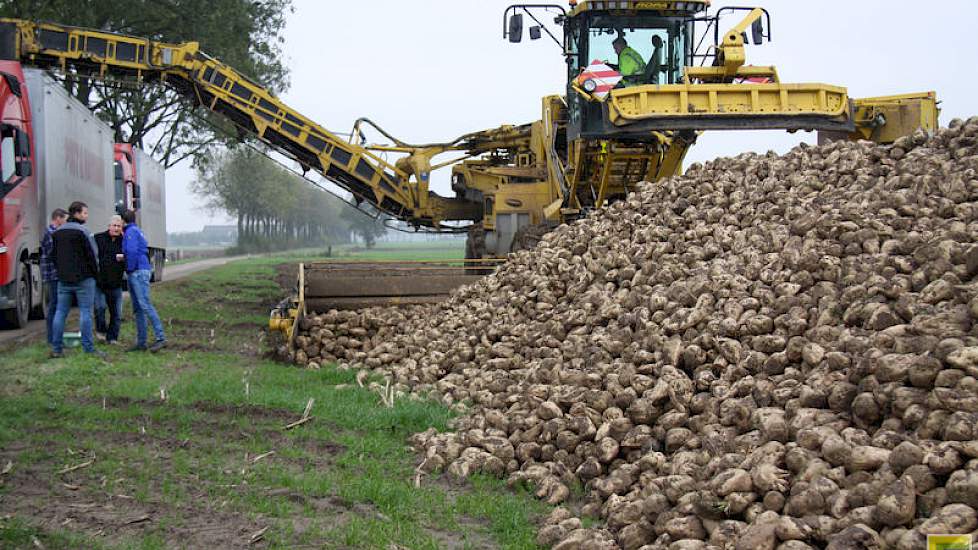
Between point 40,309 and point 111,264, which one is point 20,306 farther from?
point 111,264

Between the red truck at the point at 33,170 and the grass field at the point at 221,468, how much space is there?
3.80m

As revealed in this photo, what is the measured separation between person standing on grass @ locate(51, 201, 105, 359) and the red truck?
266cm

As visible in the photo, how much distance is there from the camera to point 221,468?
634 cm

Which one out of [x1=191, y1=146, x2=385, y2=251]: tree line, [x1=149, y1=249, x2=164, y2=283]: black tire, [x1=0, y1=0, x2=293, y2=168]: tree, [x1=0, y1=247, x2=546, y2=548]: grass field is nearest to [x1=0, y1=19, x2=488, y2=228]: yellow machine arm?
[x1=0, y1=0, x2=293, y2=168]: tree

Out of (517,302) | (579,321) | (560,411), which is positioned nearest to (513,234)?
(517,302)

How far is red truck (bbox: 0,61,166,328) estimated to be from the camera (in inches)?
515

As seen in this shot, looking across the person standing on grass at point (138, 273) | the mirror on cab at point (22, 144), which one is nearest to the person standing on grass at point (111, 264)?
the person standing on grass at point (138, 273)

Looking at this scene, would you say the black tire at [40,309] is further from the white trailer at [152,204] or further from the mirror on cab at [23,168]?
the white trailer at [152,204]

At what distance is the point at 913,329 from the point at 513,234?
33.8ft

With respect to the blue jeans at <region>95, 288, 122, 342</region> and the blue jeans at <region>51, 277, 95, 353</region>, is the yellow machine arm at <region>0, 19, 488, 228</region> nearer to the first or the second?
the blue jeans at <region>95, 288, 122, 342</region>

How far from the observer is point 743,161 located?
9.56 m

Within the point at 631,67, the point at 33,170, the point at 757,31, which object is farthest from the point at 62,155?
the point at 757,31

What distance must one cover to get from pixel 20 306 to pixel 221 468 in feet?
30.8

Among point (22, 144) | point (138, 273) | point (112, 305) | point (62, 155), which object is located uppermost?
point (62, 155)
